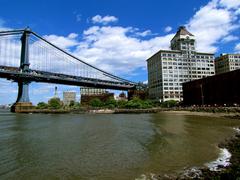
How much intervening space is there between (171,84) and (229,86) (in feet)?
210

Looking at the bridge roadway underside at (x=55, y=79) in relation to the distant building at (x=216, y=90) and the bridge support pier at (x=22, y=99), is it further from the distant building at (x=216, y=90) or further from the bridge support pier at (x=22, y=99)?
the distant building at (x=216, y=90)

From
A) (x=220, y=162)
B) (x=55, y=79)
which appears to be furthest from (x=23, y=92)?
(x=220, y=162)

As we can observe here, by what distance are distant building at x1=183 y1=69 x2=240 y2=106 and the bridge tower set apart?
61739 millimetres

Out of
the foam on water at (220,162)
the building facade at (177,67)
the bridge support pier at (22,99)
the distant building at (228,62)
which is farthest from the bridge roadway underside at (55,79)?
the foam on water at (220,162)

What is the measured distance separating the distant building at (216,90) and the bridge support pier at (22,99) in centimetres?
6185

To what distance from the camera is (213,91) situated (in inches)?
3194

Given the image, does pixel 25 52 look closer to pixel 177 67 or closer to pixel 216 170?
pixel 177 67

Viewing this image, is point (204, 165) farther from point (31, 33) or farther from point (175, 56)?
point (175, 56)

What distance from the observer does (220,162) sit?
13328 mm

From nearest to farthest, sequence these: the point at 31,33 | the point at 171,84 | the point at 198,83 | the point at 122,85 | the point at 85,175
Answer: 1. the point at 85,175
2. the point at 198,83
3. the point at 31,33
4. the point at 122,85
5. the point at 171,84

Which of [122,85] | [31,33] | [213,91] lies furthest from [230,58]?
[31,33]

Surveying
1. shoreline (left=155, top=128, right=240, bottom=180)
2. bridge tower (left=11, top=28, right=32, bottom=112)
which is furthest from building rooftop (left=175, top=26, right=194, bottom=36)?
shoreline (left=155, top=128, right=240, bottom=180)

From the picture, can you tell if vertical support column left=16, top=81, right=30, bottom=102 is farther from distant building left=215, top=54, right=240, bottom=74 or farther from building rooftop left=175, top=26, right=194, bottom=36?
distant building left=215, top=54, right=240, bottom=74

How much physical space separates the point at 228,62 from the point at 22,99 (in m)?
119
